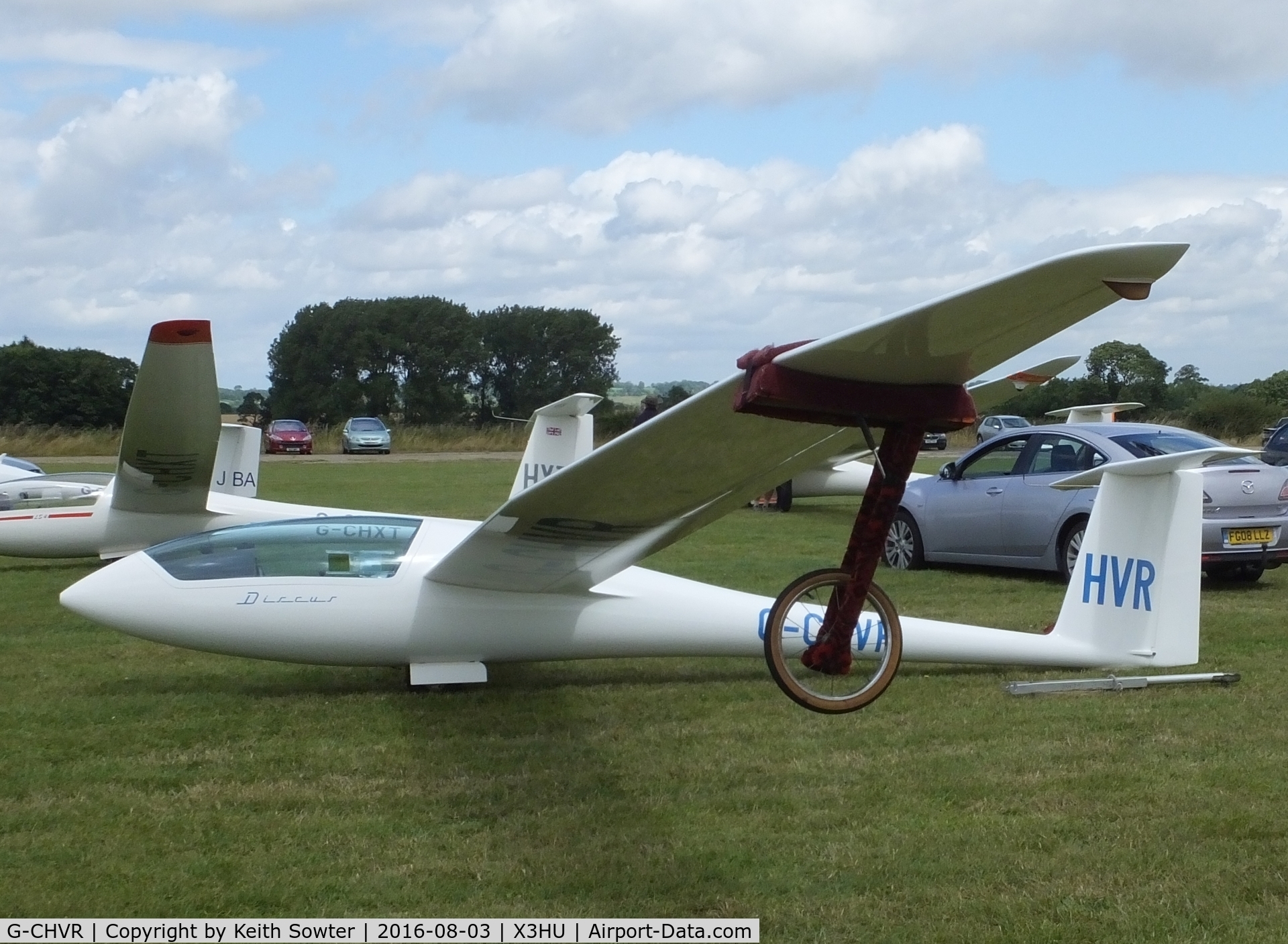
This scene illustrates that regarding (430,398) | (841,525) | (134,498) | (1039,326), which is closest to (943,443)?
(430,398)

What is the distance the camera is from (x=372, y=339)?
212 feet

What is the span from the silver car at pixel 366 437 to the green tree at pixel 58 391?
16.1 metres

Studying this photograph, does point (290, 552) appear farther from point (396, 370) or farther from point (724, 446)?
point (396, 370)

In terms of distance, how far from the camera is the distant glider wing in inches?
117

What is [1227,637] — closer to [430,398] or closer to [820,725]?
[820,725]

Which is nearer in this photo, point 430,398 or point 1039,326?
point 1039,326

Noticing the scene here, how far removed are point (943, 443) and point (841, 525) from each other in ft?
104

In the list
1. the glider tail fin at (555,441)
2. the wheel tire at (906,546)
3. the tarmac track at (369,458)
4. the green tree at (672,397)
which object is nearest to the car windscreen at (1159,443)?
the wheel tire at (906,546)

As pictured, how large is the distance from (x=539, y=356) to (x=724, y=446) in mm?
63256

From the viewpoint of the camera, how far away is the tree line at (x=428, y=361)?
63.5 m

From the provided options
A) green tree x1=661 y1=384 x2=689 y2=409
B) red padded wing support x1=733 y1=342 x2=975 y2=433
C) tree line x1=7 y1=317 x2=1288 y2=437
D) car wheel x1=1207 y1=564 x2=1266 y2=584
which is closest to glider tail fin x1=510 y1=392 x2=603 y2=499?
green tree x1=661 y1=384 x2=689 y2=409

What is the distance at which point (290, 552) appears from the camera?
7.36 metres

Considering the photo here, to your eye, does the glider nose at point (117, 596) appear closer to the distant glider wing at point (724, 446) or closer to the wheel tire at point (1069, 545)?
the distant glider wing at point (724, 446)

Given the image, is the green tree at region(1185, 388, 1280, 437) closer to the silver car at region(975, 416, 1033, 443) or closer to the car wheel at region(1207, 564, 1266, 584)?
the silver car at region(975, 416, 1033, 443)
